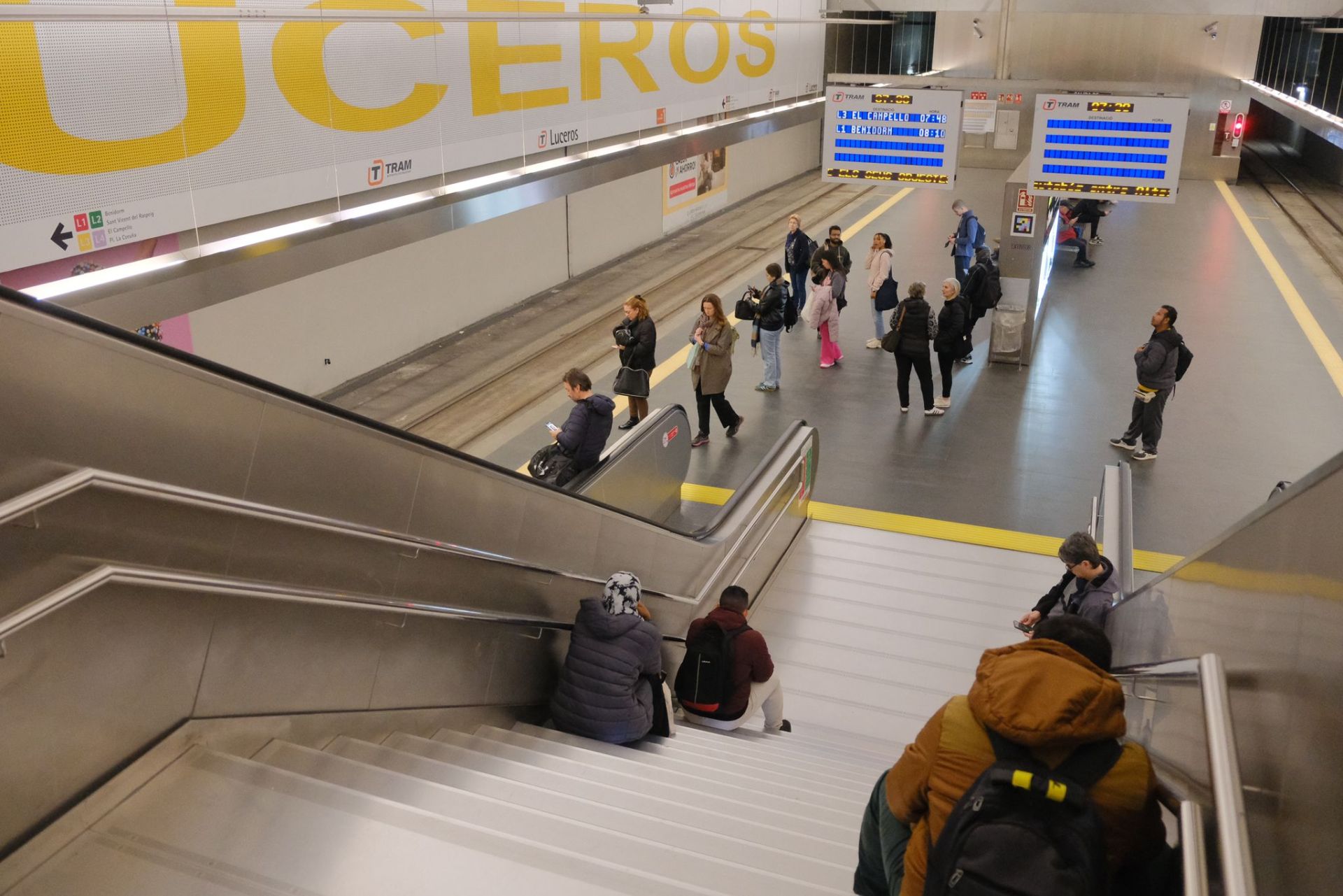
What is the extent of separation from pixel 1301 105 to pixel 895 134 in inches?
414

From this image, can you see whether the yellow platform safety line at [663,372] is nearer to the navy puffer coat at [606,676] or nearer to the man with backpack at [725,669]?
the man with backpack at [725,669]

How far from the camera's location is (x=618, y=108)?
1288 centimetres

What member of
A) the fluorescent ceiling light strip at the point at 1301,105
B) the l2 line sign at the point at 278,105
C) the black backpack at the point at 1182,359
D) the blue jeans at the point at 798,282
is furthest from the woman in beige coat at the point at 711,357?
the fluorescent ceiling light strip at the point at 1301,105

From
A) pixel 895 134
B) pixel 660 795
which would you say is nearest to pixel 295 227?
pixel 660 795

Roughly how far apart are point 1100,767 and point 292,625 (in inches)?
94.5

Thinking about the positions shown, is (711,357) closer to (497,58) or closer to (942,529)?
(942,529)

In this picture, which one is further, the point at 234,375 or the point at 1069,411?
the point at 1069,411

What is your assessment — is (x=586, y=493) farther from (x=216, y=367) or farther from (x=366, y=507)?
(x=216, y=367)

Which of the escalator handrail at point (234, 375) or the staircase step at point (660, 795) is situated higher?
the escalator handrail at point (234, 375)

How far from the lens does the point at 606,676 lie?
15.8ft

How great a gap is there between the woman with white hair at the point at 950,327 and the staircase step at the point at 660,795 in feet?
25.1

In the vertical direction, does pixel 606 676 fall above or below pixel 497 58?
below

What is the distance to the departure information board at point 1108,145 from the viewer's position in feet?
39.1

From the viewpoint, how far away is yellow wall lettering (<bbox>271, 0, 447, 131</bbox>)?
771 centimetres
